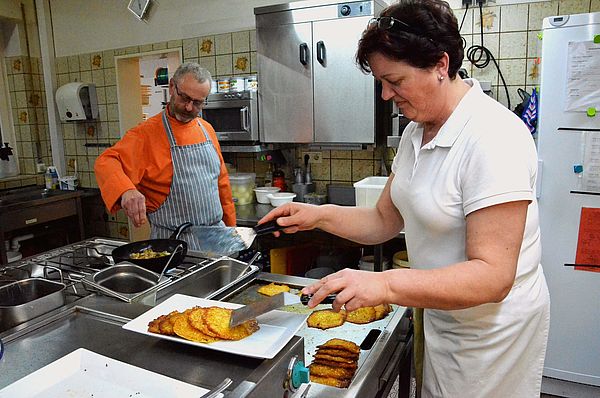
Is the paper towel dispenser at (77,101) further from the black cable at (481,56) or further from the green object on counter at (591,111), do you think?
the green object on counter at (591,111)

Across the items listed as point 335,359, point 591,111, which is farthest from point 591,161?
point 335,359

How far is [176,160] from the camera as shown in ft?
7.60

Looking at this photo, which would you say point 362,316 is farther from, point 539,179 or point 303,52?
point 303,52

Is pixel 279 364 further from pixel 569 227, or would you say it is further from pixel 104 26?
pixel 104 26

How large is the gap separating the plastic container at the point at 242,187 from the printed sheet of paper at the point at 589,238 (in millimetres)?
2138

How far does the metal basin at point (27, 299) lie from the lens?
111 cm

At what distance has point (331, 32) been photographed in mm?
2934

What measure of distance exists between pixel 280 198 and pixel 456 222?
7.25 feet

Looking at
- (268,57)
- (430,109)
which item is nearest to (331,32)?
(268,57)

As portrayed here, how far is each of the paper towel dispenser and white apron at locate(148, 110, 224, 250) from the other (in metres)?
2.31

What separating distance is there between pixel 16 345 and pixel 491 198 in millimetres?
1052

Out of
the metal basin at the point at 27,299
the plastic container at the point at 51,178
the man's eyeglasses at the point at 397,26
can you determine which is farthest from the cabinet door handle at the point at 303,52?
the plastic container at the point at 51,178

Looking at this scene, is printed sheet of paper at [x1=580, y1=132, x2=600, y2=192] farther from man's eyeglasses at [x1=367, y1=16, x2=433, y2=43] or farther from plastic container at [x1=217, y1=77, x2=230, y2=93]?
plastic container at [x1=217, y1=77, x2=230, y2=93]

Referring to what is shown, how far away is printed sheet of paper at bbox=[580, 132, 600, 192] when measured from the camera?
2268 millimetres
